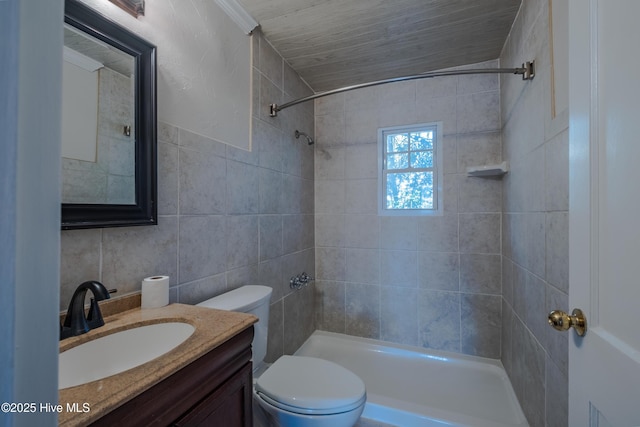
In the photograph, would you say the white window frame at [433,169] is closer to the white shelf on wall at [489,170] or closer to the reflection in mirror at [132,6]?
the white shelf on wall at [489,170]

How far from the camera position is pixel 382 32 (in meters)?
1.73

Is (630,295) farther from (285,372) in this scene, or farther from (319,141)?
(319,141)

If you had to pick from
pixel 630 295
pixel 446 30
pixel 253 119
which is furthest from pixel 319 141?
pixel 630 295

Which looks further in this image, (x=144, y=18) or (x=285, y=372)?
(x=285, y=372)

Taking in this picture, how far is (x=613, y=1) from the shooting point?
0.55 m

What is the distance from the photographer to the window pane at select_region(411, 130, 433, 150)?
2.27 metres

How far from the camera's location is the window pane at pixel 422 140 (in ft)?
7.46

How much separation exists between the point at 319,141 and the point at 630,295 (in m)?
2.29

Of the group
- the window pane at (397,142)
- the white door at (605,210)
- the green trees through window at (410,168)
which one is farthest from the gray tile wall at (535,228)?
the window pane at (397,142)

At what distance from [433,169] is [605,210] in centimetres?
174

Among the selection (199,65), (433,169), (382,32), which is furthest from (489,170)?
(199,65)

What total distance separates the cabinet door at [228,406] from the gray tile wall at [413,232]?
165 centimetres

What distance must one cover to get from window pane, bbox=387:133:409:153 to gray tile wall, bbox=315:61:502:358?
0.12m

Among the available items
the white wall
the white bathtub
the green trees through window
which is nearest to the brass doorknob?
the white bathtub
